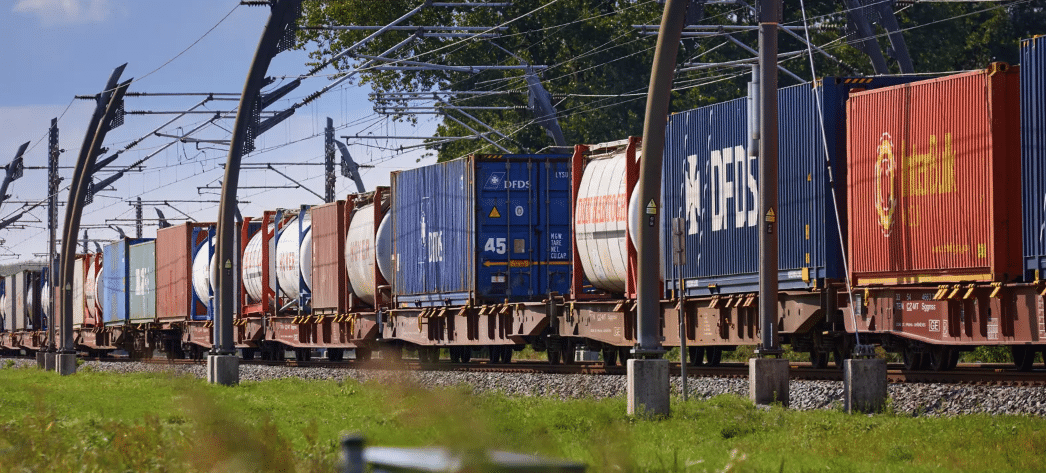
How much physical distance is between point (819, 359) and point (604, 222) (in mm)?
4068

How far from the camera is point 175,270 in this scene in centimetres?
4250

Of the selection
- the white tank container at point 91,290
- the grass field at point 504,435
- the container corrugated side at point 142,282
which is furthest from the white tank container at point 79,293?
the grass field at point 504,435

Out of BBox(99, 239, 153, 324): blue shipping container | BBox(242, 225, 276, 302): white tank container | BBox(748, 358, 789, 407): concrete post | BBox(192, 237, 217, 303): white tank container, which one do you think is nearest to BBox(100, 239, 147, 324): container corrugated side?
BBox(99, 239, 153, 324): blue shipping container

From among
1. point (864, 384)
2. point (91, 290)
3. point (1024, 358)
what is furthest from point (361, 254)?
point (91, 290)

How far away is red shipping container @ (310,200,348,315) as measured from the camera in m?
32.2

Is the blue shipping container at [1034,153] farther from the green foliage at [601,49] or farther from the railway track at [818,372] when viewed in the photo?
the green foliage at [601,49]

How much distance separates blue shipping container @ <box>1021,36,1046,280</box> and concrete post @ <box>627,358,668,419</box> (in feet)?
13.4

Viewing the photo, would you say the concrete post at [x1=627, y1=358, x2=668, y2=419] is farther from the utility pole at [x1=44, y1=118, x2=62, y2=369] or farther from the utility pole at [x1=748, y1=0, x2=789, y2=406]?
the utility pole at [x1=44, y1=118, x2=62, y2=369]

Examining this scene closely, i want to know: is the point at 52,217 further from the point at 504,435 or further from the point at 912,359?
the point at 504,435

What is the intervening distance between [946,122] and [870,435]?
200 inches

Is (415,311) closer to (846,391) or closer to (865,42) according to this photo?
(865,42)

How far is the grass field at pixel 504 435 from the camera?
21.6ft

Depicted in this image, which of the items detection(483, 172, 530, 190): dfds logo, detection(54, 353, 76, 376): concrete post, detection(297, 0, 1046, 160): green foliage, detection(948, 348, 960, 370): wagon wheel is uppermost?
detection(297, 0, 1046, 160): green foliage

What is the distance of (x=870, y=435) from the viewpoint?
1266 cm
